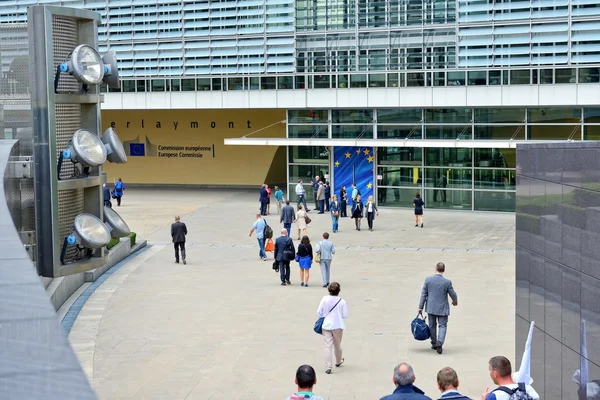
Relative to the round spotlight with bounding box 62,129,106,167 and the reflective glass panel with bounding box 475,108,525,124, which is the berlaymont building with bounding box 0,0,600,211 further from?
the round spotlight with bounding box 62,129,106,167

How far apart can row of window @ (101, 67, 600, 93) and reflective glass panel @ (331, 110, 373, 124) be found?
1.04 m

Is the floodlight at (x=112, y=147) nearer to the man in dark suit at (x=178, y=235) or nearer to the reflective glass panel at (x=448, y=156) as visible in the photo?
the man in dark suit at (x=178, y=235)

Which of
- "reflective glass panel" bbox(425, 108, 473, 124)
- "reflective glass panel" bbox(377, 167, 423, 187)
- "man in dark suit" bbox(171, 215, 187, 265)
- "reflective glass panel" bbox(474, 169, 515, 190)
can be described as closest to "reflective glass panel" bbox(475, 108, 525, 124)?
"reflective glass panel" bbox(425, 108, 473, 124)

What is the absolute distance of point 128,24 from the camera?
40594 mm

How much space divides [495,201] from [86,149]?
25636mm

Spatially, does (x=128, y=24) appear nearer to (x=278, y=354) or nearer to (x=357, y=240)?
(x=357, y=240)

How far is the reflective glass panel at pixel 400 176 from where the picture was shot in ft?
120

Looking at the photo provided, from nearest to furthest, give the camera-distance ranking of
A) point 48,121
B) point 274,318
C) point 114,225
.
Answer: point 48,121 → point 114,225 → point 274,318

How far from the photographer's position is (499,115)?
3478 centimetres

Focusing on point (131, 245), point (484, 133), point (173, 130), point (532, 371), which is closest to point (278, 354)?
point (532, 371)

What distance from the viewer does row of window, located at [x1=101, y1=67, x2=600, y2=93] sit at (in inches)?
1305

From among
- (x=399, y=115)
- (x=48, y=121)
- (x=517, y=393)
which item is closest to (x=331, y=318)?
(x=48, y=121)

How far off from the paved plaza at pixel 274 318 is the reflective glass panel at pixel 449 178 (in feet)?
18.4

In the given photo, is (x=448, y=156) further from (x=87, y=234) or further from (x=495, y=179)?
(x=87, y=234)
